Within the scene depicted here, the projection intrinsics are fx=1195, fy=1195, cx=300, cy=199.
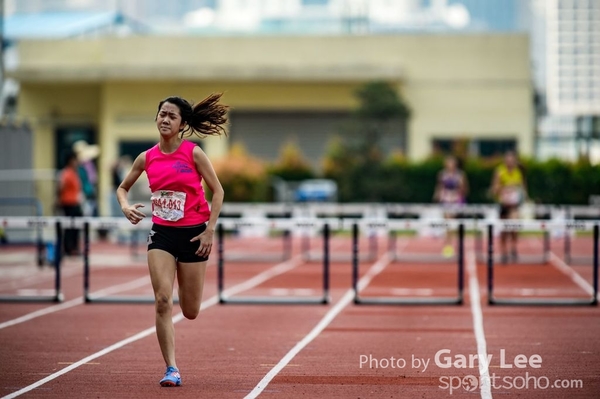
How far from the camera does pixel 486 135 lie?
47.2 m

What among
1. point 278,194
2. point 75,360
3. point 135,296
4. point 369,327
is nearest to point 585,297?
point 369,327

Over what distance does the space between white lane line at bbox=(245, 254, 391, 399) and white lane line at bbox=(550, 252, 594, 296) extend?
3.25 metres

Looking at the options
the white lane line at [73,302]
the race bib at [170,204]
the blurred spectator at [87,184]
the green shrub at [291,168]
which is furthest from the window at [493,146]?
the race bib at [170,204]

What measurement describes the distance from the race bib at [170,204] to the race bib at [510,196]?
46.8ft

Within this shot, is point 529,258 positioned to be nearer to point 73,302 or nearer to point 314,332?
point 73,302

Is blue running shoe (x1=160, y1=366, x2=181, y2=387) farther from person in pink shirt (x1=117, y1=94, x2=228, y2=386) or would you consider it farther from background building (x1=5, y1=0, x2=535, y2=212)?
background building (x1=5, y1=0, x2=535, y2=212)

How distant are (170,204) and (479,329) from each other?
4.73m

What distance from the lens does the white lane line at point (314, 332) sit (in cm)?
903

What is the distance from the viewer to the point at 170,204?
30.1 ft

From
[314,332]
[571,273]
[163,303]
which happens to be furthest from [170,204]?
[571,273]

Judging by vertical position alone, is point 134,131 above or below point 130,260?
above

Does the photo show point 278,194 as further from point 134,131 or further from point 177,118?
point 177,118

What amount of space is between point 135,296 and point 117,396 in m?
8.34

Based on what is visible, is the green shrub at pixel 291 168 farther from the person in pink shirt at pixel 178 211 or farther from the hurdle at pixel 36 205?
the person in pink shirt at pixel 178 211
